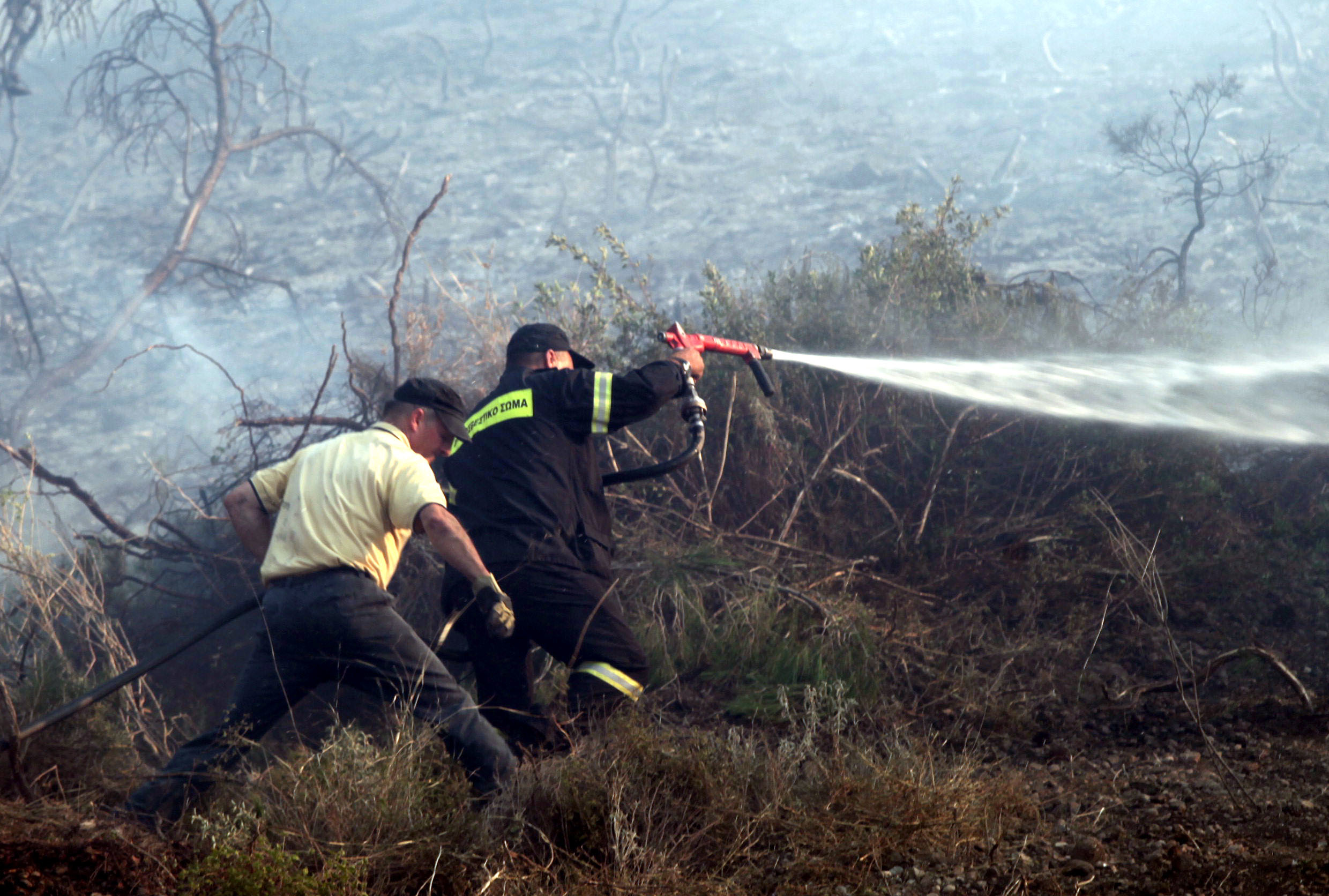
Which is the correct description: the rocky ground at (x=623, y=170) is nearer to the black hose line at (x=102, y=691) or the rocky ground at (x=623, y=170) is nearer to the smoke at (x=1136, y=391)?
the smoke at (x=1136, y=391)

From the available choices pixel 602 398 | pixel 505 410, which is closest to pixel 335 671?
pixel 505 410

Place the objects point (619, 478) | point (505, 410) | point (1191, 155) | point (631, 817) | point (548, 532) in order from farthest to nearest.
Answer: point (1191, 155)
point (619, 478)
point (505, 410)
point (548, 532)
point (631, 817)

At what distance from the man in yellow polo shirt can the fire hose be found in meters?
0.29

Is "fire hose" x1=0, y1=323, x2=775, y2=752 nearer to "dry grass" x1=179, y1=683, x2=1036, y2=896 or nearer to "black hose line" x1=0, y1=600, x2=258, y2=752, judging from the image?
"black hose line" x1=0, y1=600, x2=258, y2=752

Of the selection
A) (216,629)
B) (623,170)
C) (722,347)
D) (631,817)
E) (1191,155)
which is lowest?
(631,817)

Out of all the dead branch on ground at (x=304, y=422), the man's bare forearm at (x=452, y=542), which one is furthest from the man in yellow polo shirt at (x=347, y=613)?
the dead branch on ground at (x=304, y=422)

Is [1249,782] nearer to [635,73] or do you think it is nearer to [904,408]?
[904,408]

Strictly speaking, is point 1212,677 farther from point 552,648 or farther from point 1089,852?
point 552,648

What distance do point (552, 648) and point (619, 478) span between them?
0.87m

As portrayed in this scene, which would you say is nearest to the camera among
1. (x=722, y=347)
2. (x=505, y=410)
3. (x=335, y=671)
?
(x=335, y=671)

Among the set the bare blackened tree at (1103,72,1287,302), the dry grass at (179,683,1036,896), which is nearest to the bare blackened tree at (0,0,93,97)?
the dry grass at (179,683,1036,896)

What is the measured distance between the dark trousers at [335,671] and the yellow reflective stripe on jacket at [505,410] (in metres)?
0.92

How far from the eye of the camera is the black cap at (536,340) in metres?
4.25

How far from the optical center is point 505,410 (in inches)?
156
